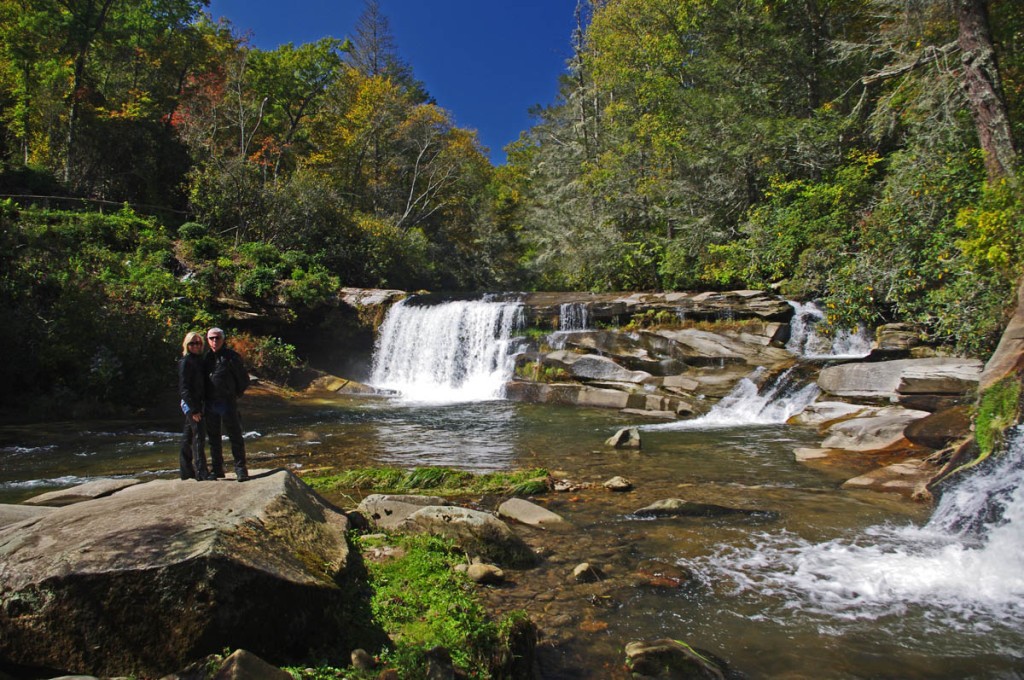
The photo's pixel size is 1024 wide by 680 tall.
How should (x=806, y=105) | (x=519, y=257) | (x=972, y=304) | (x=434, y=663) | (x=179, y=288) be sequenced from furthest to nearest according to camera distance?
(x=519, y=257) → (x=806, y=105) → (x=179, y=288) → (x=972, y=304) → (x=434, y=663)

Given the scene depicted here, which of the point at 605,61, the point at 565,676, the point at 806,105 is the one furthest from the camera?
the point at 605,61

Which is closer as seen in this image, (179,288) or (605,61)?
(179,288)

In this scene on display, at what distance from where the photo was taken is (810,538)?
17.5 ft

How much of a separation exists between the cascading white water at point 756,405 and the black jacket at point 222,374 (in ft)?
27.2

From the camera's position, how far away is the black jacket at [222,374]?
588 centimetres

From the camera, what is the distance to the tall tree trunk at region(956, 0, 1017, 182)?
11.3 m

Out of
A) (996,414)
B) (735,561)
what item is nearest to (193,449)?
(735,561)

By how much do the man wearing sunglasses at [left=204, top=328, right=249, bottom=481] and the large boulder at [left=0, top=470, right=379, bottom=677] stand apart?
2.50 meters

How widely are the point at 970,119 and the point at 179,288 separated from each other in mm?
22787

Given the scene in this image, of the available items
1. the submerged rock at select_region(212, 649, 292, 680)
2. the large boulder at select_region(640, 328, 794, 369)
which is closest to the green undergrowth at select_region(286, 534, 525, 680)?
the submerged rock at select_region(212, 649, 292, 680)

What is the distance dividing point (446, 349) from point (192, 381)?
46.0 feet

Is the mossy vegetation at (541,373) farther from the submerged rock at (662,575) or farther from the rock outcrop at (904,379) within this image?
the submerged rock at (662,575)

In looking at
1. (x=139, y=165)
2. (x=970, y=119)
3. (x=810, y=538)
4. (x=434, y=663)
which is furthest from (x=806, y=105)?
(x=139, y=165)

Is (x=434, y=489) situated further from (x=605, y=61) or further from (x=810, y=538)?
(x=605, y=61)
